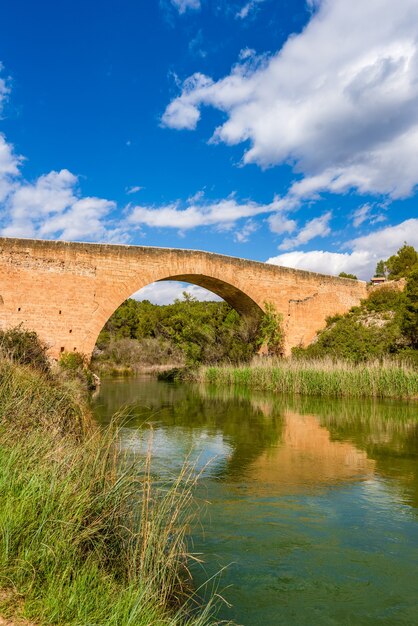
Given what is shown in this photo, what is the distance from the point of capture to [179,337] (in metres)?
24.2

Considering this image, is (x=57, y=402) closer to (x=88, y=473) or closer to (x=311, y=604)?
(x=88, y=473)

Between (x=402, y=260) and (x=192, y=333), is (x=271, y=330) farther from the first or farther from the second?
(x=402, y=260)

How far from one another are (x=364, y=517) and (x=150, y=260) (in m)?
13.5

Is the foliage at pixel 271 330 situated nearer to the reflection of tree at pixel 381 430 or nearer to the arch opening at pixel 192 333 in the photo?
the arch opening at pixel 192 333

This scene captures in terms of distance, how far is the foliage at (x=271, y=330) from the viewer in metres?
20.6

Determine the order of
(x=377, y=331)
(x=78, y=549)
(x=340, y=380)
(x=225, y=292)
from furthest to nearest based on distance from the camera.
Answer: (x=225, y=292)
(x=377, y=331)
(x=340, y=380)
(x=78, y=549)

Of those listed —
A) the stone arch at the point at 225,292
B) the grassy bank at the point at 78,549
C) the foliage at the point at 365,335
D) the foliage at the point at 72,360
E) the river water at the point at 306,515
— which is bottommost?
the river water at the point at 306,515

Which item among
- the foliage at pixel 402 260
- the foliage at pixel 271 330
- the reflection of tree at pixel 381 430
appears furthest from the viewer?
the foliage at pixel 402 260

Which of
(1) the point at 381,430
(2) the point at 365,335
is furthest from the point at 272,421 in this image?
(2) the point at 365,335

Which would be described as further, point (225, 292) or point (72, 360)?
point (225, 292)

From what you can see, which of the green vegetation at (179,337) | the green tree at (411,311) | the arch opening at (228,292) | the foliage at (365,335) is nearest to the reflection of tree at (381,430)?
the foliage at (365,335)

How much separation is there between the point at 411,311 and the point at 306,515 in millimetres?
14080

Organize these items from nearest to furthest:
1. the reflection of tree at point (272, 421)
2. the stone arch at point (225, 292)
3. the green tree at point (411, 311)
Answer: the reflection of tree at point (272, 421), the green tree at point (411, 311), the stone arch at point (225, 292)

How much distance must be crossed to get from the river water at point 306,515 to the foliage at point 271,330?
11.3 metres
